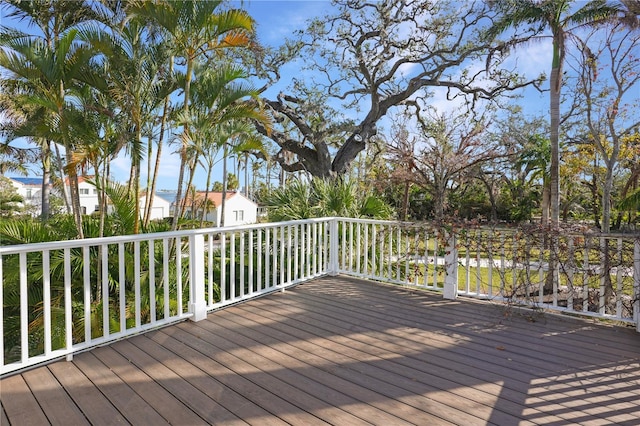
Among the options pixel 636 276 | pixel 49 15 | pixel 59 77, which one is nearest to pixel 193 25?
pixel 59 77

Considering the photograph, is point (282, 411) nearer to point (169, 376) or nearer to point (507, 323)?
point (169, 376)

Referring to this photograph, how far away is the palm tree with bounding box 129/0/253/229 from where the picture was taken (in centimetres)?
399

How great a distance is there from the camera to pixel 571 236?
11.2ft

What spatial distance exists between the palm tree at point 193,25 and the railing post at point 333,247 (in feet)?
7.15

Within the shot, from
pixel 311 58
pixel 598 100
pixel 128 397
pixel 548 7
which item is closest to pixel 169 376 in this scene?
pixel 128 397

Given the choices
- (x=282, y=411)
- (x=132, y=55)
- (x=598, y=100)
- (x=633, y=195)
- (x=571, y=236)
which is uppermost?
(x=598, y=100)

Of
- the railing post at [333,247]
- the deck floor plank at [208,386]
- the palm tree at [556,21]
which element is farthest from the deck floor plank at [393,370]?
the palm tree at [556,21]

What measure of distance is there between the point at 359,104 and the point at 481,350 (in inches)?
405

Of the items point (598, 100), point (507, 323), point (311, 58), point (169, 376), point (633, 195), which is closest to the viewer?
point (169, 376)

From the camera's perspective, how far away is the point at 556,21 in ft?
20.5

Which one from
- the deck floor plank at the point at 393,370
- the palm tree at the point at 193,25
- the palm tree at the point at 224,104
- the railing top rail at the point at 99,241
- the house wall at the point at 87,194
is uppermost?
the palm tree at the point at 193,25

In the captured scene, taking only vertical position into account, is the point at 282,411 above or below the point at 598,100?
below

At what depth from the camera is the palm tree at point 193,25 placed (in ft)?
13.1

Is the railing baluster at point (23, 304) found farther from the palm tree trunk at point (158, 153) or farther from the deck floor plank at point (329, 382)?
the palm tree trunk at point (158, 153)
